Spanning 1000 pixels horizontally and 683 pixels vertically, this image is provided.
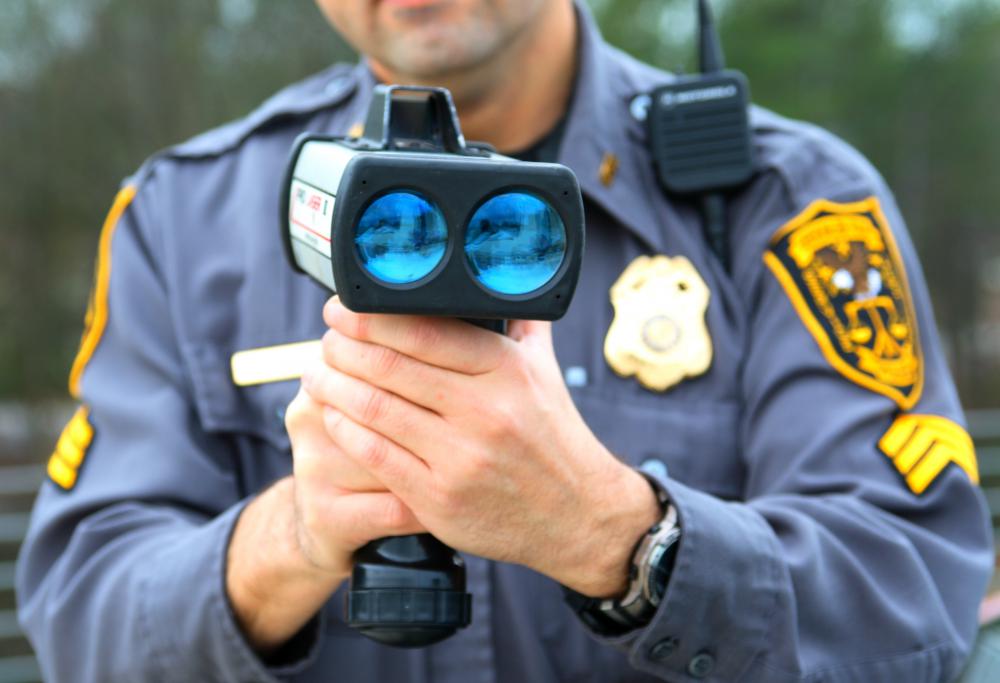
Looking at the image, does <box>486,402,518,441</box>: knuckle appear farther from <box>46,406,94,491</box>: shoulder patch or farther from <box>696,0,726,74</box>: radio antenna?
<box>696,0,726,74</box>: radio antenna

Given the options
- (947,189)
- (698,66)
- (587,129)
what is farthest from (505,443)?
(947,189)

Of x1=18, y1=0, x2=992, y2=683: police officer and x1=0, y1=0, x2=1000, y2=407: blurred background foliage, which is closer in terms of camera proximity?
x1=18, y1=0, x2=992, y2=683: police officer

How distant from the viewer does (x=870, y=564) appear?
157cm

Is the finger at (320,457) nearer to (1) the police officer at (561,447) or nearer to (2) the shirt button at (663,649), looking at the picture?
(1) the police officer at (561,447)

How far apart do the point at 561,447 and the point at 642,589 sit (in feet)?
0.80

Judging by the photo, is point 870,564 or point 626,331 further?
point 626,331

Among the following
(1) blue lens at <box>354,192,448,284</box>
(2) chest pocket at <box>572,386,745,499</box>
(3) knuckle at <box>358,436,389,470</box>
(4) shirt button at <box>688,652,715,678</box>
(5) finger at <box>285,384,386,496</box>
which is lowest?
(4) shirt button at <box>688,652,715,678</box>

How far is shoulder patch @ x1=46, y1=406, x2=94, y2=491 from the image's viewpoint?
1.80 m

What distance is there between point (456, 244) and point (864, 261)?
2.93ft

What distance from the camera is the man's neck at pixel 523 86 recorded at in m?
1.84

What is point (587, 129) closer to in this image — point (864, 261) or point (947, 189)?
point (864, 261)

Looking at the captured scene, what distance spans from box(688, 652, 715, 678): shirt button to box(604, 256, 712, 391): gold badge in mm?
430

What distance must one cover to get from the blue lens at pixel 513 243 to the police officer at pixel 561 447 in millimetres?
169

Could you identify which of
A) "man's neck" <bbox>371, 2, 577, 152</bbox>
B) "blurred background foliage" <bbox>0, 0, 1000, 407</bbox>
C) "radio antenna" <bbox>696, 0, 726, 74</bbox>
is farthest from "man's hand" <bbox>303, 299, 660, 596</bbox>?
"blurred background foliage" <bbox>0, 0, 1000, 407</bbox>
